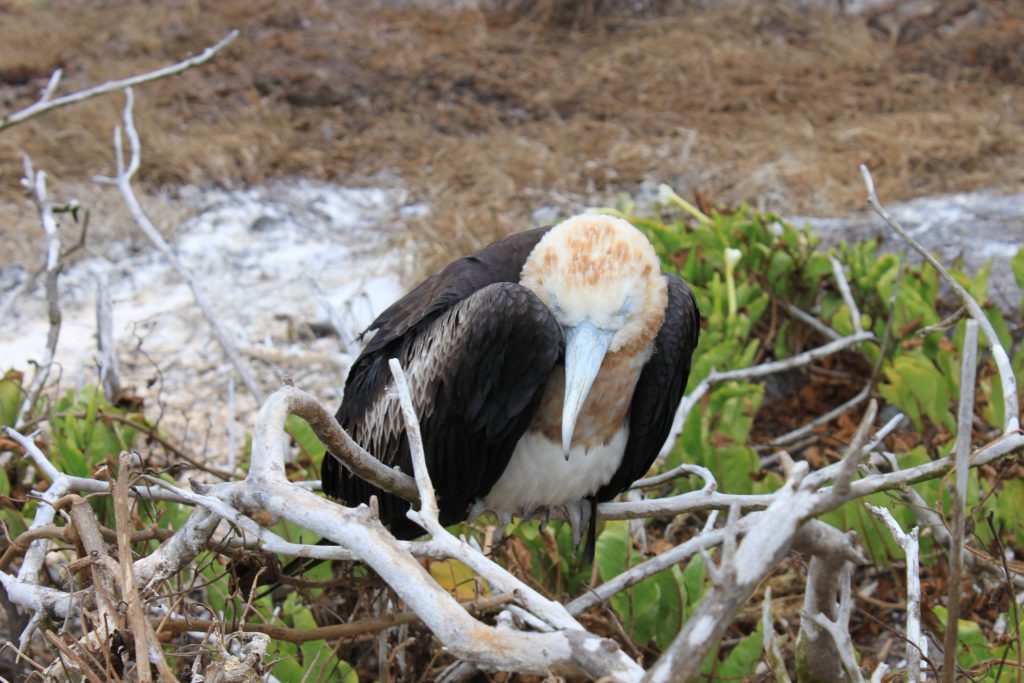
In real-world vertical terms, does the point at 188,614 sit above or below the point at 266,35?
below

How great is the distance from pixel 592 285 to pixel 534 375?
0.55ft

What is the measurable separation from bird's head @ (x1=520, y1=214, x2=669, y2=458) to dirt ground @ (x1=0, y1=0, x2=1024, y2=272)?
1.86m

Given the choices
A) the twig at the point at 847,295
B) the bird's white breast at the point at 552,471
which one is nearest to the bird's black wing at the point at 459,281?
the bird's white breast at the point at 552,471

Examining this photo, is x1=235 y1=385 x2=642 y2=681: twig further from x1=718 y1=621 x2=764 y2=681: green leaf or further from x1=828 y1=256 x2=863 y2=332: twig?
x1=828 y1=256 x2=863 y2=332: twig

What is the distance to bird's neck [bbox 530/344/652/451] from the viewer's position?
5.81 ft

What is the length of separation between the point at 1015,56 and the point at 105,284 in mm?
4552

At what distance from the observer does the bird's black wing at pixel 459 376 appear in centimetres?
168

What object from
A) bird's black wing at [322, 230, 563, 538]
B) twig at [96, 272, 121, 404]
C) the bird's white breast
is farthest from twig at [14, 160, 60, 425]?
the bird's white breast

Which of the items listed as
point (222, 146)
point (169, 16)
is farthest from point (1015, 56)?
point (169, 16)

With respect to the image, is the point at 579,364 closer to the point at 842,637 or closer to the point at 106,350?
the point at 842,637

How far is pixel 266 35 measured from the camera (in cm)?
586

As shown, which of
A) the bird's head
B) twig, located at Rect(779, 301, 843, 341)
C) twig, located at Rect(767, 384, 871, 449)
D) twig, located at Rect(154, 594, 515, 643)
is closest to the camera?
twig, located at Rect(154, 594, 515, 643)

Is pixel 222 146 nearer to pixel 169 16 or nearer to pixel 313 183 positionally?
pixel 313 183

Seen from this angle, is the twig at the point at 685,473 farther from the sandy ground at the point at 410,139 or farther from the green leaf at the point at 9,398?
the sandy ground at the point at 410,139
